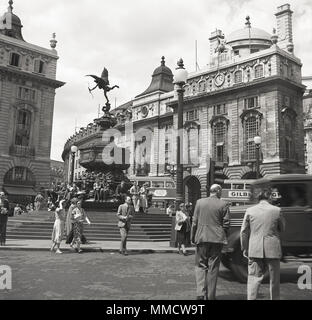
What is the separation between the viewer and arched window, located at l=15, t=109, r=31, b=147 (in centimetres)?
4650

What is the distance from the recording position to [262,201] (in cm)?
589

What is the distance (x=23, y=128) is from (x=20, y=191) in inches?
338

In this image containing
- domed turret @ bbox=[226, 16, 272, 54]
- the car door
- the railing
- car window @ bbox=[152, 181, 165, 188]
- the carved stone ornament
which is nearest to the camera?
the car door

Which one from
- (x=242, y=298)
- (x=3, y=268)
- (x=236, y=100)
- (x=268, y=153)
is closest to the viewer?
(x=242, y=298)

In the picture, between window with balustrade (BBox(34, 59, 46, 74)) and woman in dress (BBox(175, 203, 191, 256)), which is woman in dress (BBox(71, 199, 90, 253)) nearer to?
woman in dress (BBox(175, 203, 191, 256))

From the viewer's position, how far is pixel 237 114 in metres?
43.3

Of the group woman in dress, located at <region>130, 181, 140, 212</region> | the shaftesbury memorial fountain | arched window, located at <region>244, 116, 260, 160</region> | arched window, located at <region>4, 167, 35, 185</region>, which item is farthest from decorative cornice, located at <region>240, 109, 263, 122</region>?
arched window, located at <region>4, 167, 35, 185</region>

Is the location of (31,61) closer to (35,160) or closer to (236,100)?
(35,160)

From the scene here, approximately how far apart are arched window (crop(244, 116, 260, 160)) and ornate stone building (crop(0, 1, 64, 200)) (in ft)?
84.2

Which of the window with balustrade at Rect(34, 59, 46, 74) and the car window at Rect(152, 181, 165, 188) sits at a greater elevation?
the window with balustrade at Rect(34, 59, 46, 74)

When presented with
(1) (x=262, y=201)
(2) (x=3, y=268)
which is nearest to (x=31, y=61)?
(2) (x=3, y=268)

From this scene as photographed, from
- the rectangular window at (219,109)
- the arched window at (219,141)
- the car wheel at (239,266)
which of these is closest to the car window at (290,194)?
the car wheel at (239,266)
